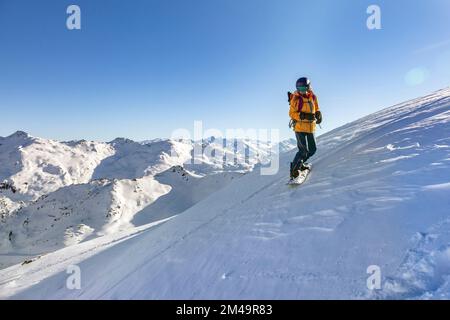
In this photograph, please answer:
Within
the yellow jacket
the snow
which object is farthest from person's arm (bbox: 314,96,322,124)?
the snow

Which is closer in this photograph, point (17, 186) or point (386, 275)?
point (386, 275)

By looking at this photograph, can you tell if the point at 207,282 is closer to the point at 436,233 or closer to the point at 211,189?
the point at 436,233

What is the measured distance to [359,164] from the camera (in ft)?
31.1

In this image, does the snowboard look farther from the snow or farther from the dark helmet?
the dark helmet

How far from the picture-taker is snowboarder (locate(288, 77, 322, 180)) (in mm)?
10109

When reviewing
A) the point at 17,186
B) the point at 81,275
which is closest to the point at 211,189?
the point at 81,275

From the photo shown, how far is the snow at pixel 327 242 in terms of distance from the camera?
4887 mm

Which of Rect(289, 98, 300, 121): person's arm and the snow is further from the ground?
Rect(289, 98, 300, 121): person's arm

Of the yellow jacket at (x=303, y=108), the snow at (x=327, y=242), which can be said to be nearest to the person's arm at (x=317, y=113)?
the yellow jacket at (x=303, y=108)

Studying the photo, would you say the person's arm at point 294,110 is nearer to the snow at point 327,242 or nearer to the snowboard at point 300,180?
the snowboard at point 300,180

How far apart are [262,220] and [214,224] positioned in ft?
6.46
